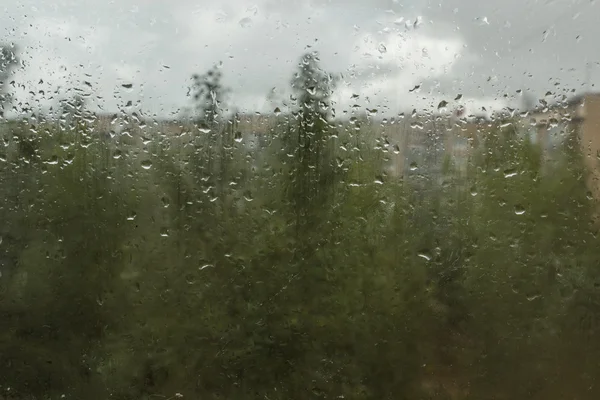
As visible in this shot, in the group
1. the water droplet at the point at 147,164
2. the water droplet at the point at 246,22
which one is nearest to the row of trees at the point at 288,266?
the water droplet at the point at 147,164

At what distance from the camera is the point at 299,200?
2.85 feet

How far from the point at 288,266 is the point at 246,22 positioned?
1.61 feet

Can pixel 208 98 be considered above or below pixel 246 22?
below

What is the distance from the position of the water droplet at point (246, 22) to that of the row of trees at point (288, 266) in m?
0.13

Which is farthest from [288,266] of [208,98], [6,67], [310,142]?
[6,67]

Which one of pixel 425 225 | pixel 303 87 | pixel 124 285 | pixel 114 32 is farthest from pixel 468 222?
pixel 114 32

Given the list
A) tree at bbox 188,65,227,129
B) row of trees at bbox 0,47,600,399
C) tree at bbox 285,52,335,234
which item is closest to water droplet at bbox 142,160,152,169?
row of trees at bbox 0,47,600,399

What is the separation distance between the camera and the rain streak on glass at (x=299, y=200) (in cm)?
85

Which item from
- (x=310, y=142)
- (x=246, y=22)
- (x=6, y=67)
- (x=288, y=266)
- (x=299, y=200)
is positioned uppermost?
(x=246, y=22)

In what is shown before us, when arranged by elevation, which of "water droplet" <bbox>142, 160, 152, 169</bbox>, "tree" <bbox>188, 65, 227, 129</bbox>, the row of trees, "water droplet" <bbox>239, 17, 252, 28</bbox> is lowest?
the row of trees

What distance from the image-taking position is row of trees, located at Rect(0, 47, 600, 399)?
0.85 meters

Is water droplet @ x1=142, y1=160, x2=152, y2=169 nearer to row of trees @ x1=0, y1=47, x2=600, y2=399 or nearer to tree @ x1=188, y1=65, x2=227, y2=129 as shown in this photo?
row of trees @ x1=0, y1=47, x2=600, y2=399

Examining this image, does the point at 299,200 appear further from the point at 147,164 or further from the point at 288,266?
the point at 147,164

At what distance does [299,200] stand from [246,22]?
37 centimetres
